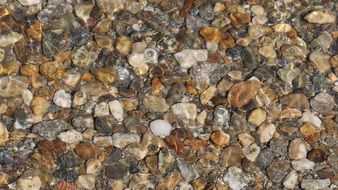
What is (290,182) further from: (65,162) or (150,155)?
(65,162)

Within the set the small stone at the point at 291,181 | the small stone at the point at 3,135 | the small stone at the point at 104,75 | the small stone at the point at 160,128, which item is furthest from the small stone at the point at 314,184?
the small stone at the point at 3,135

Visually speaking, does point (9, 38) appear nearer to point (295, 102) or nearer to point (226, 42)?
point (226, 42)

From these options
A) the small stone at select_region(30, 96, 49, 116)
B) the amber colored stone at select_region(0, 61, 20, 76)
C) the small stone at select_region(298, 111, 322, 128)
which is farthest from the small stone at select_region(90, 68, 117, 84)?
the small stone at select_region(298, 111, 322, 128)

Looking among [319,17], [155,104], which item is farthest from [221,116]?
[319,17]

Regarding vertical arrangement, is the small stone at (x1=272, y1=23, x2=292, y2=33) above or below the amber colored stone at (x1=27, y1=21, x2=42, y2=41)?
below

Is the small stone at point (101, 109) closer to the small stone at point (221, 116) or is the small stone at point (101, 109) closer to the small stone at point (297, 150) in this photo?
the small stone at point (221, 116)

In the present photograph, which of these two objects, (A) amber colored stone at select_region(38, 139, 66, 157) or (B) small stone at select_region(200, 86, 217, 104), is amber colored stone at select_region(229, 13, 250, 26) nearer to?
(B) small stone at select_region(200, 86, 217, 104)

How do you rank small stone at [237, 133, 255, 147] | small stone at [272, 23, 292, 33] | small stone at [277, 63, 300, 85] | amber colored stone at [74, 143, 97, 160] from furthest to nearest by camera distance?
small stone at [272, 23, 292, 33] → small stone at [277, 63, 300, 85] → small stone at [237, 133, 255, 147] → amber colored stone at [74, 143, 97, 160]
